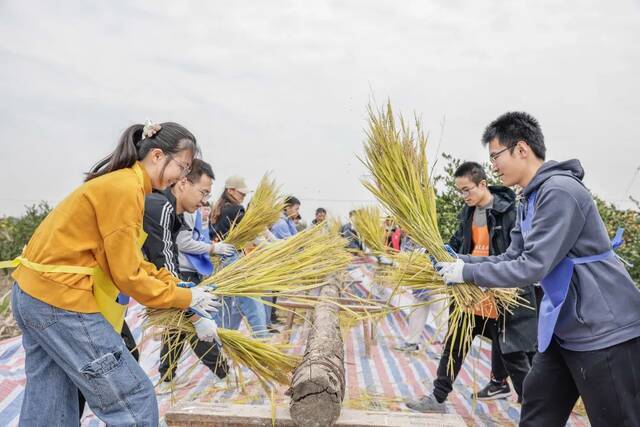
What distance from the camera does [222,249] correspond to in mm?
3174

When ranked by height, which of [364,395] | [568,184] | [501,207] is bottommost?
[364,395]

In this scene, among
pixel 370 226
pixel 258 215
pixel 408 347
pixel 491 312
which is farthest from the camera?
pixel 370 226

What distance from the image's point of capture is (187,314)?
1.72m

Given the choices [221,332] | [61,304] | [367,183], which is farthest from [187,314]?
[367,183]

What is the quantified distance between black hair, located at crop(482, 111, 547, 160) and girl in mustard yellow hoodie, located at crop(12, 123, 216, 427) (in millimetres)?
1245

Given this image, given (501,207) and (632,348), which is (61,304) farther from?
(501,207)

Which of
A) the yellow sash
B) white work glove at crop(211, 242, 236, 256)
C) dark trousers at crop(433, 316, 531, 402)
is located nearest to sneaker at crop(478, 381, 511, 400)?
dark trousers at crop(433, 316, 531, 402)

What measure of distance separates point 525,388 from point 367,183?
3.36 feet

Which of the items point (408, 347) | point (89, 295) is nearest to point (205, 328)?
point (89, 295)

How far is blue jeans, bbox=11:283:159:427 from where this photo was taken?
1324mm

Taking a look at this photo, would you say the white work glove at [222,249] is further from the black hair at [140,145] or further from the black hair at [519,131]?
the black hair at [519,131]

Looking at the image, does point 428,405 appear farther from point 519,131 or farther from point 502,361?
point 519,131

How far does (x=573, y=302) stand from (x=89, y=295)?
4.74 ft

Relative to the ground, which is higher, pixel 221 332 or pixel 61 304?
pixel 61 304
